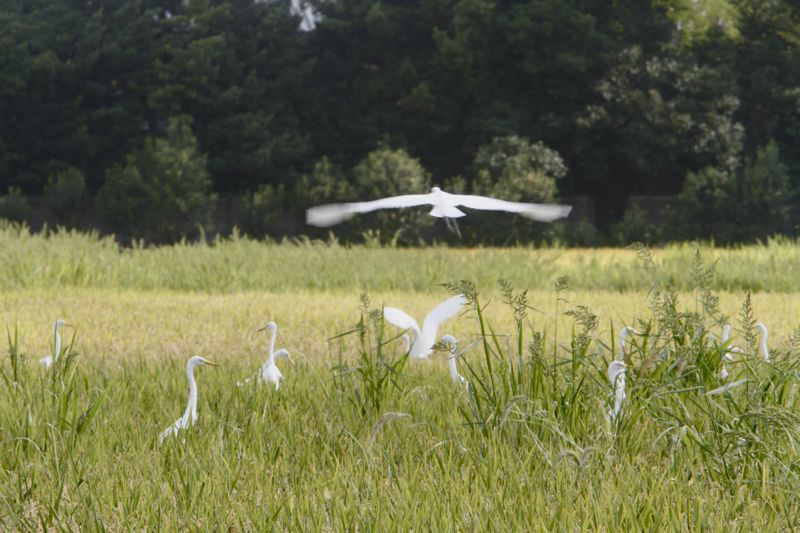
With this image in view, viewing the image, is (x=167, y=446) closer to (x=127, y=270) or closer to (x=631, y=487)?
(x=631, y=487)

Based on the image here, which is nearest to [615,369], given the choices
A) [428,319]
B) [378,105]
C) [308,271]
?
[428,319]

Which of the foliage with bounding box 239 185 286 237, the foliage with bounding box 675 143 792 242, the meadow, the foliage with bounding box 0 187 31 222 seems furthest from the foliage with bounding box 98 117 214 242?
the meadow

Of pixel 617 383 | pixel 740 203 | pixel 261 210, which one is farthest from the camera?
pixel 261 210

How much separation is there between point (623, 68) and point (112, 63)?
46.4 ft

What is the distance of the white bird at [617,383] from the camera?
3939mm

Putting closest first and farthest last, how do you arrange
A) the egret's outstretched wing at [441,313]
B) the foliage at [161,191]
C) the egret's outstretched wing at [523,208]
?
the egret's outstretched wing at [523,208] < the egret's outstretched wing at [441,313] < the foliage at [161,191]

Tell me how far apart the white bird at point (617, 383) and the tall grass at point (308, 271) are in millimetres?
8003

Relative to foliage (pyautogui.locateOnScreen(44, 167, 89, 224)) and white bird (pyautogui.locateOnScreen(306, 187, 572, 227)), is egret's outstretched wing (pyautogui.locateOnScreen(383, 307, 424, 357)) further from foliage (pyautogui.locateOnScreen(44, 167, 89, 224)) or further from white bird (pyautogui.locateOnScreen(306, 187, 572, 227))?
foliage (pyautogui.locateOnScreen(44, 167, 89, 224))

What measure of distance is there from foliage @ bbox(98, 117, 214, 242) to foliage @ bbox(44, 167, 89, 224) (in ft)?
2.67

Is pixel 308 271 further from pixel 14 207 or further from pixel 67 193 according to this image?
pixel 14 207

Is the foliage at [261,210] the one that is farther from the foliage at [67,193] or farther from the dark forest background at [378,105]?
the foliage at [67,193]

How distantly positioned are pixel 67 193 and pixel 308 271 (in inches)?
710

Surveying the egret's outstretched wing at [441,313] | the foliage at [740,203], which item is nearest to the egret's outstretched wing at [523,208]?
the egret's outstretched wing at [441,313]

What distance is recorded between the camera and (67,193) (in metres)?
29.5
